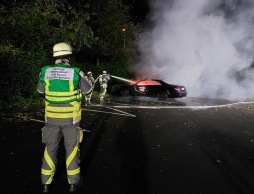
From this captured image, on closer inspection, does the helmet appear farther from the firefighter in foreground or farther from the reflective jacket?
the reflective jacket

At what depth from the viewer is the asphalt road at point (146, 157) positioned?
4629 mm

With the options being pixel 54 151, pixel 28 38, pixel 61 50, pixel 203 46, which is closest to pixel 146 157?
pixel 54 151

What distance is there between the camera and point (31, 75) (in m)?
15.6

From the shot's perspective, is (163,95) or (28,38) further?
(163,95)

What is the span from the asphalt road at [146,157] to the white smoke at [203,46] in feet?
45.1

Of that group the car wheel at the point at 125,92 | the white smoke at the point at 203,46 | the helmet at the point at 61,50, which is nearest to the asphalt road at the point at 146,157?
the helmet at the point at 61,50

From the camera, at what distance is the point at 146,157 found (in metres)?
6.13

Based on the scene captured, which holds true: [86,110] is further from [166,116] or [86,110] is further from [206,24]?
[206,24]

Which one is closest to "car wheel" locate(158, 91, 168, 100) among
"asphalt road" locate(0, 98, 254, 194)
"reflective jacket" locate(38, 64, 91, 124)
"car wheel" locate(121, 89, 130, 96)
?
"car wheel" locate(121, 89, 130, 96)

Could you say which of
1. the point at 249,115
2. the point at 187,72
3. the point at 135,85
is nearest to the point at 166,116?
the point at 249,115

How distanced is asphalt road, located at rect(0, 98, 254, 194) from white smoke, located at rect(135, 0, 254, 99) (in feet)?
45.1

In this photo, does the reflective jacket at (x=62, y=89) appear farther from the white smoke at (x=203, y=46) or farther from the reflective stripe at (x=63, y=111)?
the white smoke at (x=203, y=46)

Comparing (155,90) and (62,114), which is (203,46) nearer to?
(155,90)

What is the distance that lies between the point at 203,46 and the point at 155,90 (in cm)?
753
